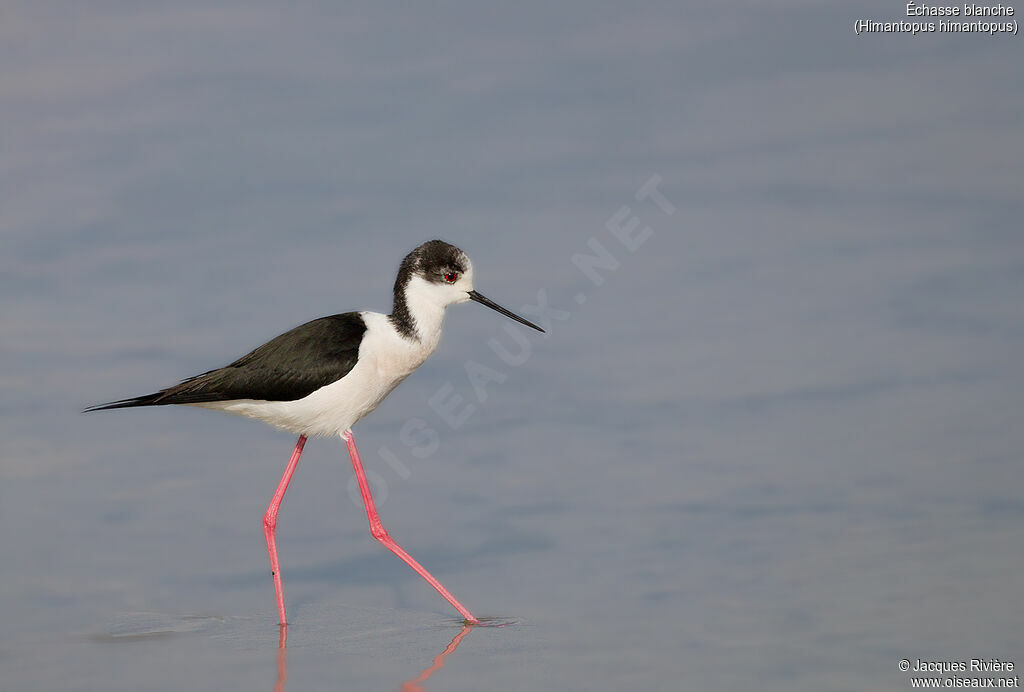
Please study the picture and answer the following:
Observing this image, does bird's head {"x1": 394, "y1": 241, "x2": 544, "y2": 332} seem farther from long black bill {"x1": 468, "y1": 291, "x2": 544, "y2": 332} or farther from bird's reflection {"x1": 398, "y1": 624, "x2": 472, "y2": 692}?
bird's reflection {"x1": 398, "y1": 624, "x2": 472, "y2": 692}

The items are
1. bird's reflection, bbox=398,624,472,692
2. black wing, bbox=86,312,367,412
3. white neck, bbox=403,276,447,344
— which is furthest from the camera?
white neck, bbox=403,276,447,344

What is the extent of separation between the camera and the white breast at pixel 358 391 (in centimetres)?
947

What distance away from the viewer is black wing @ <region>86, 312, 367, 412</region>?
9.38m

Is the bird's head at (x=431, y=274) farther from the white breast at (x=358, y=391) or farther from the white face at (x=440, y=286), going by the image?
the white breast at (x=358, y=391)

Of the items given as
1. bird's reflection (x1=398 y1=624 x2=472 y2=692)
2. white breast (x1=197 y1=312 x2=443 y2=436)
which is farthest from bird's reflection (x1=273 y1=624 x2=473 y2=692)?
white breast (x1=197 y1=312 x2=443 y2=436)

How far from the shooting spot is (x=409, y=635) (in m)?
9.28

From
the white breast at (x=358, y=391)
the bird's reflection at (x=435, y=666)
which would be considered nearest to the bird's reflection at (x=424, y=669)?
the bird's reflection at (x=435, y=666)

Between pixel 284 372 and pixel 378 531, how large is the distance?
1832 millimetres

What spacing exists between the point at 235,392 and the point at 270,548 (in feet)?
5.11

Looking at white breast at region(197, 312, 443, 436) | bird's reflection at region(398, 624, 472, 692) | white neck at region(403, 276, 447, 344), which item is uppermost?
white neck at region(403, 276, 447, 344)

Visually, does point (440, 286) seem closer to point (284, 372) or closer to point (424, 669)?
point (284, 372)

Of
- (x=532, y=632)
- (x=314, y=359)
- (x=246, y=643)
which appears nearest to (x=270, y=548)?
(x=246, y=643)

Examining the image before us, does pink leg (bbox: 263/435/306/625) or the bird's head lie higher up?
the bird's head

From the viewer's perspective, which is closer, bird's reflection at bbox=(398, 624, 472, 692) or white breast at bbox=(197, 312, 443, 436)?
bird's reflection at bbox=(398, 624, 472, 692)
